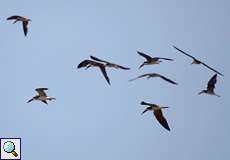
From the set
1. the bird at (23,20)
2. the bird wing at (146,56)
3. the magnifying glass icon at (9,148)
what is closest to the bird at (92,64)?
the bird wing at (146,56)

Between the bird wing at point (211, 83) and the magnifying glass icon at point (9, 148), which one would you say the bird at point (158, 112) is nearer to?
the bird wing at point (211, 83)

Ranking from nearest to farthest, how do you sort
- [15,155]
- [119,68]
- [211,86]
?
1. [119,68]
2. [211,86]
3. [15,155]

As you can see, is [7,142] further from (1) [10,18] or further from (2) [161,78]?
(2) [161,78]

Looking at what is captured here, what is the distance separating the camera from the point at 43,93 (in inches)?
1339

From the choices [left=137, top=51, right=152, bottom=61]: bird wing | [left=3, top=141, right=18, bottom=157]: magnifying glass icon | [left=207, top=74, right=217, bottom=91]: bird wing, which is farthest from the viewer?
[left=3, top=141, right=18, bottom=157]: magnifying glass icon

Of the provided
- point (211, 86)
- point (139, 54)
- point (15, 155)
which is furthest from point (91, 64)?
point (15, 155)

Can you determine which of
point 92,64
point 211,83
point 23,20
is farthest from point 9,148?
point 211,83

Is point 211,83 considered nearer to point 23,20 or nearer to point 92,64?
point 92,64

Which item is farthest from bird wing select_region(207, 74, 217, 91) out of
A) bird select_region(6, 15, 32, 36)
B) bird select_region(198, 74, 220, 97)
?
bird select_region(6, 15, 32, 36)

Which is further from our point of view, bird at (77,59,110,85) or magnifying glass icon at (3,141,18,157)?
magnifying glass icon at (3,141,18,157)

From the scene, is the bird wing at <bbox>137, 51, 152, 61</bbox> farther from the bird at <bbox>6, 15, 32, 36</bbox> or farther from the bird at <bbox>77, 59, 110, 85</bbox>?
the bird at <bbox>6, 15, 32, 36</bbox>

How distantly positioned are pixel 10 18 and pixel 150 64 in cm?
815

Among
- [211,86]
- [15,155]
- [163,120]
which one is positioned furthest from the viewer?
[15,155]

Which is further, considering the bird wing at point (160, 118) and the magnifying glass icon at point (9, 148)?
the magnifying glass icon at point (9, 148)
